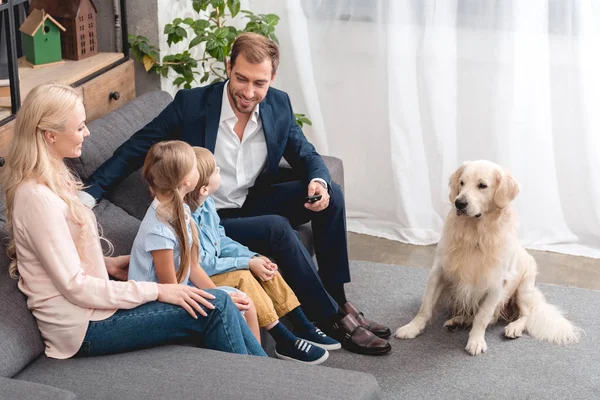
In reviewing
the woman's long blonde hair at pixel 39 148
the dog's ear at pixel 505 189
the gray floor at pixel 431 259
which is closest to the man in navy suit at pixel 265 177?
the dog's ear at pixel 505 189

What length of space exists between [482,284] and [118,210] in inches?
51.8

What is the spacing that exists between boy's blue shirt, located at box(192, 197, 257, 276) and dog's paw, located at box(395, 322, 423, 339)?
0.70 metres

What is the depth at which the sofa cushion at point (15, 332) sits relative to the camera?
2021 millimetres

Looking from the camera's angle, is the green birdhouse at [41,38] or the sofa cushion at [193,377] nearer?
the sofa cushion at [193,377]

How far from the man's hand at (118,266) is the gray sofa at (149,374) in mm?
294

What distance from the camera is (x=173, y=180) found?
2.30 metres

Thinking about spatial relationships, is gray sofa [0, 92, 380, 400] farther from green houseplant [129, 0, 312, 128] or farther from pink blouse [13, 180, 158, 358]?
green houseplant [129, 0, 312, 128]

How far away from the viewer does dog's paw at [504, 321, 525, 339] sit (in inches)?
119

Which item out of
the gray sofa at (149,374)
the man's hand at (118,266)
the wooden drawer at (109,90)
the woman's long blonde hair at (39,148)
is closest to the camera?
the gray sofa at (149,374)

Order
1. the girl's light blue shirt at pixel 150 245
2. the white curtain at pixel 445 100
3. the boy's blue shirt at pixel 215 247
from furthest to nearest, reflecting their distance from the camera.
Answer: the white curtain at pixel 445 100 → the boy's blue shirt at pixel 215 247 → the girl's light blue shirt at pixel 150 245

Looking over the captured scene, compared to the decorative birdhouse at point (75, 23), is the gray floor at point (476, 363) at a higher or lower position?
lower

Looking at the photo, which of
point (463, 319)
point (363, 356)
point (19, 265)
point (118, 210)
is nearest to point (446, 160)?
point (463, 319)

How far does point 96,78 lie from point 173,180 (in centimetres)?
109

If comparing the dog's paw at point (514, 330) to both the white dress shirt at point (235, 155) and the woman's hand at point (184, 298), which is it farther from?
the woman's hand at point (184, 298)
